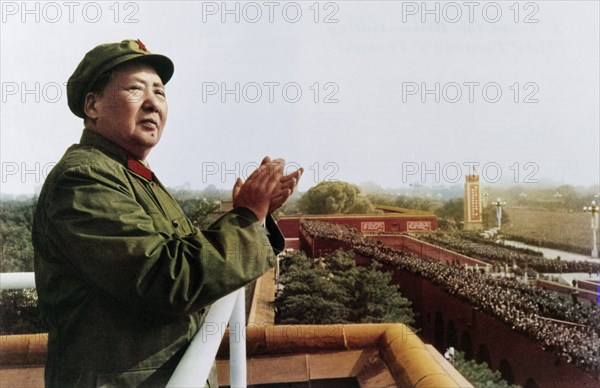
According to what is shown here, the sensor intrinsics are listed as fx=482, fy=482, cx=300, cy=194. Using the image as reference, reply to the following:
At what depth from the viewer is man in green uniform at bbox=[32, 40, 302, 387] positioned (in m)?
0.64

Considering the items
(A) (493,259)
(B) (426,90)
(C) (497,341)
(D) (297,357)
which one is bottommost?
(C) (497,341)

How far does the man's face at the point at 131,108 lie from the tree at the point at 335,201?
14.1 ft

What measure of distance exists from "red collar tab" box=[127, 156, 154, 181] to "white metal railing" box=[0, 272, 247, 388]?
0.28 metres

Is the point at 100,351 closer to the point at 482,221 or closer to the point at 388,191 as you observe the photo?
the point at 388,191

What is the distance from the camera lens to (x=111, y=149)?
0.87 m

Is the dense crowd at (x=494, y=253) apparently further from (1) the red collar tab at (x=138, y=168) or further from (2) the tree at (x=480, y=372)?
(1) the red collar tab at (x=138, y=168)

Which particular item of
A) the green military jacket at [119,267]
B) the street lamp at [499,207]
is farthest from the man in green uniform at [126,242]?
the street lamp at [499,207]

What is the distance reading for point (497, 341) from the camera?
5.36m

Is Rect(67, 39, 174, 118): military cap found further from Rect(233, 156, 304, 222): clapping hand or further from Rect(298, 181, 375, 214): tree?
Rect(298, 181, 375, 214): tree

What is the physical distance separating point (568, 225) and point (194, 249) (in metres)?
5.10

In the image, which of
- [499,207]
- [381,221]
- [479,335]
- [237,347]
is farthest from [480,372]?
[237,347]

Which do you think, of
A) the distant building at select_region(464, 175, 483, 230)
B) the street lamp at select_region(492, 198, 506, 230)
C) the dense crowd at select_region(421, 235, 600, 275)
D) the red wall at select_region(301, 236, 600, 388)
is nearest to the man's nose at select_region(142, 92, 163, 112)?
the distant building at select_region(464, 175, 483, 230)

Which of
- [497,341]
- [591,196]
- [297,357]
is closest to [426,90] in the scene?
[297,357]

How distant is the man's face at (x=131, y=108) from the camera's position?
86 centimetres
